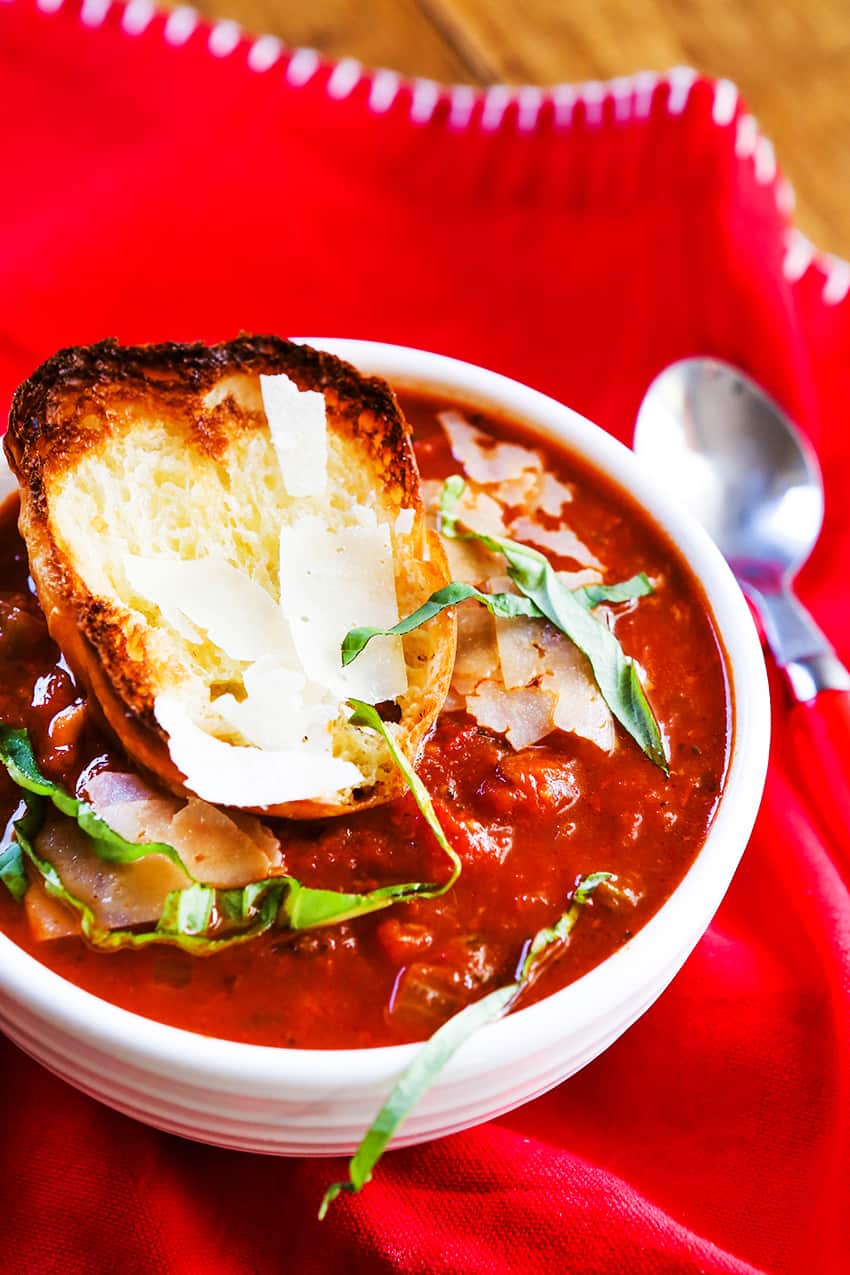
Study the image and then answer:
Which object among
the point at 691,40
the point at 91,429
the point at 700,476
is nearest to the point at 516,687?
the point at 91,429

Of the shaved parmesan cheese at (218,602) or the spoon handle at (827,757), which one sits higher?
the shaved parmesan cheese at (218,602)

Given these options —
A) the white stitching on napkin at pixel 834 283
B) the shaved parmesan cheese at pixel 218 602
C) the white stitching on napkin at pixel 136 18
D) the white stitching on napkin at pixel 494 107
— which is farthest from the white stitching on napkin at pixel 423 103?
the shaved parmesan cheese at pixel 218 602

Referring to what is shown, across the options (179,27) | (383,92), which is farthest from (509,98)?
(179,27)

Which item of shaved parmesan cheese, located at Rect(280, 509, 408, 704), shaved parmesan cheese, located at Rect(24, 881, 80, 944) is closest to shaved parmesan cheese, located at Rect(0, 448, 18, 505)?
shaved parmesan cheese, located at Rect(280, 509, 408, 704)

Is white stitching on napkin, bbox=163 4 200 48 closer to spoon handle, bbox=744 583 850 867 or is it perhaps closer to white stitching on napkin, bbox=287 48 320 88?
white stitching on napkin, bbox=287 48 320 88

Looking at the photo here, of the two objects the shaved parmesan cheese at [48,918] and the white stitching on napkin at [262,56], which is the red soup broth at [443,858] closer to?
the shaved parmesan cheese at [48,918]

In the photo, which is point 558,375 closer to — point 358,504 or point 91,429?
point 358,504

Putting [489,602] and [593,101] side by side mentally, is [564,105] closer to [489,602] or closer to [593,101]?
[593,101]
